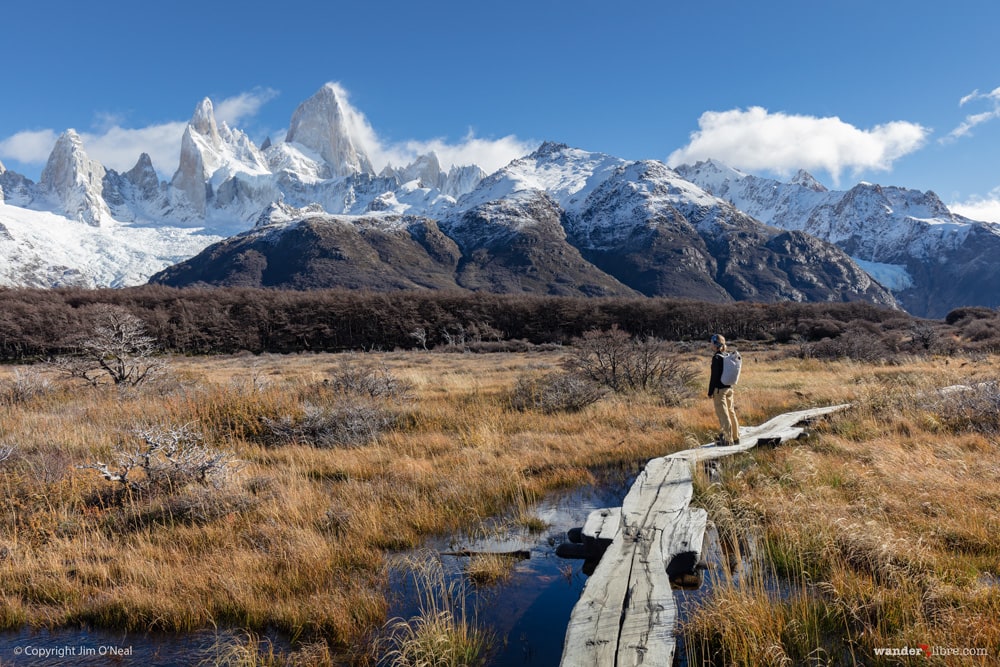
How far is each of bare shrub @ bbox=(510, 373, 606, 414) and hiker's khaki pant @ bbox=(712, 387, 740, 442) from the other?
3406 millimetres

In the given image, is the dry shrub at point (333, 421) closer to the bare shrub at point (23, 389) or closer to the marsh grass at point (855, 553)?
the marsh grass at point (855, 553)

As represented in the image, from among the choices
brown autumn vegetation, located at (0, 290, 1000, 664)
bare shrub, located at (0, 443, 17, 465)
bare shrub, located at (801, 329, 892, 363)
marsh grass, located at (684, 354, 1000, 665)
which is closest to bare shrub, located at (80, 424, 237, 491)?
brown autumn vegetation, located at (0, 290, 1000, 664)

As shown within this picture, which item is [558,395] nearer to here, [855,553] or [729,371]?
[729,371]

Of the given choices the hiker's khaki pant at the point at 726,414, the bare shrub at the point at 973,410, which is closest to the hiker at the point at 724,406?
the hiker's khaki pant at the point at 726,414

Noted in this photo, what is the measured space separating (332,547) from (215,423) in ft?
18.6

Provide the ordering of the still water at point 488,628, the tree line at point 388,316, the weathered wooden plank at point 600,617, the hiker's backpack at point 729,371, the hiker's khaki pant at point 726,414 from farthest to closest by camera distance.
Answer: the tree line at point 388,316 < the hiker's backpack at point 729,371 < the hiker's khaki pant at point 726,414 < the still water at point 488,628 < the weathered wooden plank at point 600,617

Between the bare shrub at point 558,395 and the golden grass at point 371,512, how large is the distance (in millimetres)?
1234

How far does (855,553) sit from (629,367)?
31.7 ft

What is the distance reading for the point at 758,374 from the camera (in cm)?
2052

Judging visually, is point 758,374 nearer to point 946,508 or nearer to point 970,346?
point 970,346

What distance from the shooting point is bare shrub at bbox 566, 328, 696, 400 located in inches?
534

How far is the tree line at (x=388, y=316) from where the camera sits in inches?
2569

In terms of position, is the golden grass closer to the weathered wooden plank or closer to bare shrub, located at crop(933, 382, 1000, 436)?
bare shrub, located at crop(933, 382, 1000, 436)

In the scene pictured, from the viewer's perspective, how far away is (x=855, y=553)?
4.38 m
